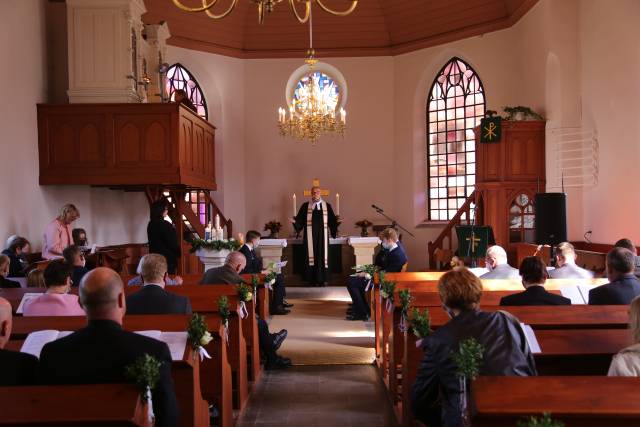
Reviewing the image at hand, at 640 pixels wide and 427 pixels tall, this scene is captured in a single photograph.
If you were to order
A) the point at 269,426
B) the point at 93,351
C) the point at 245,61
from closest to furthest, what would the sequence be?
the point at 93,351
the point at 269,426
the point at 245,61

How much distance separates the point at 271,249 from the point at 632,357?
1020 cm

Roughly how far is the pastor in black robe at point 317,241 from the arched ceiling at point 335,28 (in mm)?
4217

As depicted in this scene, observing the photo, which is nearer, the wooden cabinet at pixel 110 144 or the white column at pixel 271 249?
the wooden cabinet at pixel 110 144

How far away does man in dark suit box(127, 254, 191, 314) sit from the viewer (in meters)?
5.07

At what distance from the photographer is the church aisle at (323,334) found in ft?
24.3

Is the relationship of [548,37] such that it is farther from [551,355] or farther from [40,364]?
[40,364]

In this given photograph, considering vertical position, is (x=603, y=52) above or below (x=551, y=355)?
above

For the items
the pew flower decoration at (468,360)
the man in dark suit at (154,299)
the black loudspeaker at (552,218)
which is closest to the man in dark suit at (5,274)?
the man in dark suit at (154,299)

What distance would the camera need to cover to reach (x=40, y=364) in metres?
3.00

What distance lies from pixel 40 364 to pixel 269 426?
2559 millimetres

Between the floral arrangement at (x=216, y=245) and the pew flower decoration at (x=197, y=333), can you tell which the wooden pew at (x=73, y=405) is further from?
the floral arrangement at (x=216, y=245)

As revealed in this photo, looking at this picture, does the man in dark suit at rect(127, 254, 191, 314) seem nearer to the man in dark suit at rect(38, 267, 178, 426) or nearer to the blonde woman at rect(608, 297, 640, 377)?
the man in dark suit at rect(38, 267, 178, 426)

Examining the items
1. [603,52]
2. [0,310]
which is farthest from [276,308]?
[0,310]

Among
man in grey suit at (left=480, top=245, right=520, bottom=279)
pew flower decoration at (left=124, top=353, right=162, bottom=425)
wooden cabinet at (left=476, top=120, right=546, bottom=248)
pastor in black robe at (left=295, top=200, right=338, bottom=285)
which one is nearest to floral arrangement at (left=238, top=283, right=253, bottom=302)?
man in grey suit at (left=480, top=245, right=520, bottom=279)
